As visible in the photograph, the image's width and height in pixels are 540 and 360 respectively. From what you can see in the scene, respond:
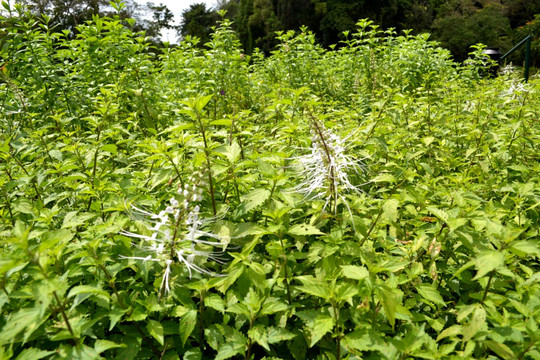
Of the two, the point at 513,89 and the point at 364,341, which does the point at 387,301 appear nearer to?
the point at 364,341

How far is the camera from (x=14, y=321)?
105 centimetres

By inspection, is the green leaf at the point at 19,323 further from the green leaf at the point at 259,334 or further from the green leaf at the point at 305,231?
the green leaf at the point at 305,231

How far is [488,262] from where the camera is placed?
1.22m

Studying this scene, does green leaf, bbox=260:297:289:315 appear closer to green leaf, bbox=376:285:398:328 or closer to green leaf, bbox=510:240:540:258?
green leaf, bbox=376:285:398:328

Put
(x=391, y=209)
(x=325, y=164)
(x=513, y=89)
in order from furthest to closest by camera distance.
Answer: (x=513, y=89) < (x=325, y=164) < (x=391, y=209)

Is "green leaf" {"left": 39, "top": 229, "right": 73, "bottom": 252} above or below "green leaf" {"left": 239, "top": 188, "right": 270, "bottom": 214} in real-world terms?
above

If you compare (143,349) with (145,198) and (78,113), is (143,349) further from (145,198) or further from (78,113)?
(78,113)

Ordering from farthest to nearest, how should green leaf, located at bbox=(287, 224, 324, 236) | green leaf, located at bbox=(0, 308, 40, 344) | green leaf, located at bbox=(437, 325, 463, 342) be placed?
green leaf, located at bbox=(287, 224, 324, 236) < green leaf, located at bbox=(437, 325, 463, 342) < green leaf, located at bbox=(0, 308, 40, 344)

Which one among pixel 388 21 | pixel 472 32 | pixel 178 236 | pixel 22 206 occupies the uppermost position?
pixel 388 21

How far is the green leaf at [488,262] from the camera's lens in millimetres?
1182

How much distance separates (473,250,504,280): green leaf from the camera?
1.18 m

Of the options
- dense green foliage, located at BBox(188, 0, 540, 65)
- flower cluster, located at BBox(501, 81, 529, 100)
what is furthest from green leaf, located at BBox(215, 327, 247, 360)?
dense green foliage, located at BBox(188, 0, 540, 65)

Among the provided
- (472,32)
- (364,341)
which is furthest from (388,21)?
(364,341)

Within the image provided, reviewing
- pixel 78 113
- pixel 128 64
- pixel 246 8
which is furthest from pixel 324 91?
pixel 246 8
